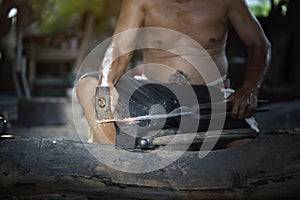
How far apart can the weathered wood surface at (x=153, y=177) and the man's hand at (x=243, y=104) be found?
56cm

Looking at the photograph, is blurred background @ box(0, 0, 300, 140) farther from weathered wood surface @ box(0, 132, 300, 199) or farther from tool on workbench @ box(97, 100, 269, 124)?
tool on workbench @ box(97, 100, 269, 124)

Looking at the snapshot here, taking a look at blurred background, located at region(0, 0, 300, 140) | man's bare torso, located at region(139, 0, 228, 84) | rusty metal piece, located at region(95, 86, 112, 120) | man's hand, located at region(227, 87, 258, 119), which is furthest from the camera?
blurred background, located at region(0, 0, 300, 140)

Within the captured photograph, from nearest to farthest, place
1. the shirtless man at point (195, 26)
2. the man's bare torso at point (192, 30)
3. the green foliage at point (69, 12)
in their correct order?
the shirtless man at point (195, 26), the man's bare torso at point (192, 30), the green foliage at point (69, 12)

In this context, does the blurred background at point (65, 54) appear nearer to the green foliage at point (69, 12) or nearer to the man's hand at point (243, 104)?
the green foliage at point (69, 12)

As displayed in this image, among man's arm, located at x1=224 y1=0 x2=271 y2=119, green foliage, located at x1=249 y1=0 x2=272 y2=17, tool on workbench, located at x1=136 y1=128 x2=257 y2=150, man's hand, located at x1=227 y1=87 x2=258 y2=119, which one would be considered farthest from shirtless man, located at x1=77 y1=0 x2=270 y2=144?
green foliage, located at x1=249 y1=0 x2=272 y2=17

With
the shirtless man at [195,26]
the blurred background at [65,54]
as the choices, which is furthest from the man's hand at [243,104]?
the blurred background at [65,54]

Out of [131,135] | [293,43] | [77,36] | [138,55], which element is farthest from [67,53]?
[131,135]

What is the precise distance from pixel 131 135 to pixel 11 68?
516cm

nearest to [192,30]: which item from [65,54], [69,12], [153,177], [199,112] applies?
[199,112]

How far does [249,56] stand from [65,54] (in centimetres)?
644

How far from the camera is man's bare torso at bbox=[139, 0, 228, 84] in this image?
9.76ft

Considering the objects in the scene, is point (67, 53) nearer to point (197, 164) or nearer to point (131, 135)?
point (131, 135)

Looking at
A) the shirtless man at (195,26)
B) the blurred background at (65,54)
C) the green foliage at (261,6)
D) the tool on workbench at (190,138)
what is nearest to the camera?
the tool on workbench at (190,138)

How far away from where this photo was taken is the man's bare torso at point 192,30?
2.97 meters
